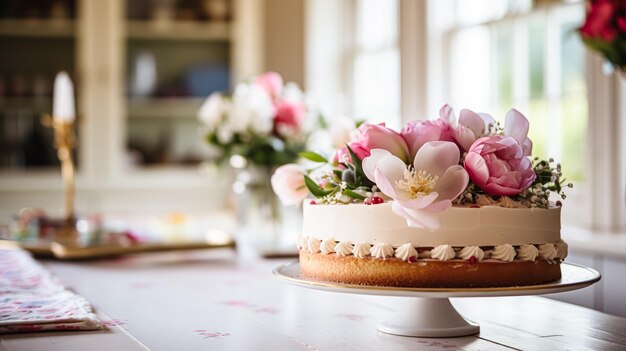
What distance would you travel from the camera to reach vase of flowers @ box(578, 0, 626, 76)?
115 centimetres

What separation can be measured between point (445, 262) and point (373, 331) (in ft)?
0.61

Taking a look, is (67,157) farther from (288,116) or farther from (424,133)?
(424,133)

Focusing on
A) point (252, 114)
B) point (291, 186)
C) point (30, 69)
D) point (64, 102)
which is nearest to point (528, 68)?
point (252, 114)

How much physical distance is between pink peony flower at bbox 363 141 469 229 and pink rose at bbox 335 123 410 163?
0.04 meters

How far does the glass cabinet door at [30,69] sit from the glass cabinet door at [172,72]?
0.97ft

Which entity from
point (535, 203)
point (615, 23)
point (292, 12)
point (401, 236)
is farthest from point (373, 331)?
point (292, 12)

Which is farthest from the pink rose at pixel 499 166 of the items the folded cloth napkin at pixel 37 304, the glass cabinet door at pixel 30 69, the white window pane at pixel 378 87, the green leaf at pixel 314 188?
the glass cabinet door at pixel 30 69

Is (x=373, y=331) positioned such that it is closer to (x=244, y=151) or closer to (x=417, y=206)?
(x=417, y=206)

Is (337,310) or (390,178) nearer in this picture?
(390,178)

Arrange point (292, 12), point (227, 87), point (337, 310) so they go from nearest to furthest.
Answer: point (337, 310)
point (292, 12)
point (227, 87)

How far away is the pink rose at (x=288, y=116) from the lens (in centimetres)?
271

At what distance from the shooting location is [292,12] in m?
4.05

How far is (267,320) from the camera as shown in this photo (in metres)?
1.42

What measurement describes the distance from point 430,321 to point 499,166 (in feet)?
0.77
